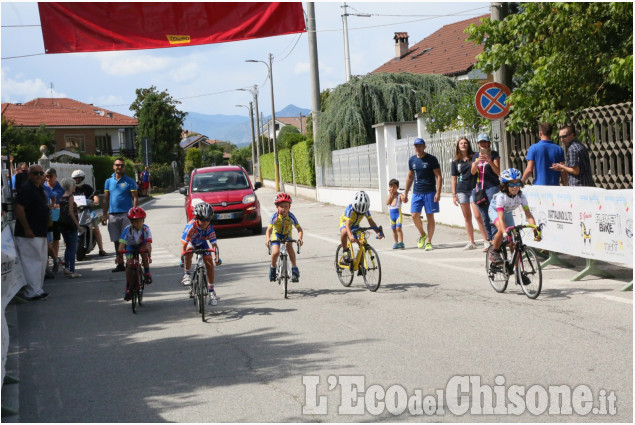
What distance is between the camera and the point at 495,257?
10.2 metres

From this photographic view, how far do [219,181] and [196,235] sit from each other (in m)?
12.0

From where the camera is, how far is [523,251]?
9.76 metres

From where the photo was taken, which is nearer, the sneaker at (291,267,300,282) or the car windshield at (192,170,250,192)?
the sneaker at (291,267,300,282)

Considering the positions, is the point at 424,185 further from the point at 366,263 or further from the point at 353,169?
the point at 353,169

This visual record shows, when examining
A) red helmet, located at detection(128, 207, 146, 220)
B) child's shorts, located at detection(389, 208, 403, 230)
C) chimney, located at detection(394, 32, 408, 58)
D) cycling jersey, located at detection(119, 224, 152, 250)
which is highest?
chimney, located at detection(394, 32, 408, 58)

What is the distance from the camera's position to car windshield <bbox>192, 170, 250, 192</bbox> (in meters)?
21.5

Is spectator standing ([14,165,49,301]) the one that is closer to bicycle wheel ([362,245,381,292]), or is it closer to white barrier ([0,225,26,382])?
white barrier ([0,225,26,382])

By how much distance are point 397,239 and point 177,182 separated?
74036 mm

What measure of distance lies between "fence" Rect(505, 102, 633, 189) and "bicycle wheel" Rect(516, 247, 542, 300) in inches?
168

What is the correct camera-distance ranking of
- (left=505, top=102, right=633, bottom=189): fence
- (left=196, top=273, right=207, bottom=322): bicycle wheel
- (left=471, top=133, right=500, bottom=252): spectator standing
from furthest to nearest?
1. (left=471, top=133, right=500, bottom=252): spectator standing
2. (left=505, top=102, right=633, bottom=189): fence
3. (left=196, top=273, right=207, bottom=322): bicycle wheel

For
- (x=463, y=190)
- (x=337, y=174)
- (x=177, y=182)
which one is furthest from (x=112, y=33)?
(x=177, y=182)

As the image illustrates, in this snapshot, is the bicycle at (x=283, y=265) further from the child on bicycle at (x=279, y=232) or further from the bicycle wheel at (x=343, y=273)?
the bicycle wheel at (x=343, y=273)

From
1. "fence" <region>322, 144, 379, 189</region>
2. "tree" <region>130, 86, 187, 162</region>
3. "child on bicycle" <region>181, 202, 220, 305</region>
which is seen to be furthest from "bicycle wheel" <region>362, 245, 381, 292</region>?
"tree" <region>130, 86, 187, 162</region>

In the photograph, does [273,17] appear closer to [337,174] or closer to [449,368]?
[449,368]
